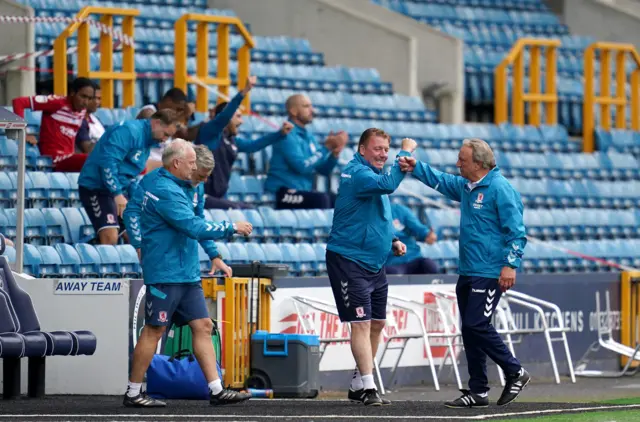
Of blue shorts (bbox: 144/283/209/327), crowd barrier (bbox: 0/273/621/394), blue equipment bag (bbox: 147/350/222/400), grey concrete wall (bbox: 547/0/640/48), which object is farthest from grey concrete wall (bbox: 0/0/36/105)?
grey concrete wall (bbox: 547/0/640/48)

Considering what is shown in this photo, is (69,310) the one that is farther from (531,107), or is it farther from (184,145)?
(531,107)

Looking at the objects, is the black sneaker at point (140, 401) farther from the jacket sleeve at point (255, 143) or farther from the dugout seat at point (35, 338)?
the jacket sleeve at point (255, 143)

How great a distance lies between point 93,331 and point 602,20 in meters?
15.6

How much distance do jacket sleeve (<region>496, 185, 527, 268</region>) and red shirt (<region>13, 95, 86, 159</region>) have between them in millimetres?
5937

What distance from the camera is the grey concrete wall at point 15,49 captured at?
17688 millimetres

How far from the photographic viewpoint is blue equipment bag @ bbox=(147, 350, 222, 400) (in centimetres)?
1177

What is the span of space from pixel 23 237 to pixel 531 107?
35.1 ft

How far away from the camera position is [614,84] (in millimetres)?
25016

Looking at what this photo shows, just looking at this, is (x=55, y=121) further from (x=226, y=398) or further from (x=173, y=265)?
(x=226, y=398)

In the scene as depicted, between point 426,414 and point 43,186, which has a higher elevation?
point 43,186

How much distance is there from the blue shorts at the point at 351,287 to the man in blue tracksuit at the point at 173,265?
2.83 ft

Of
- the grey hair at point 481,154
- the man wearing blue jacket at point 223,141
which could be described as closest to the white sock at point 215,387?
the grey hair at point 481,154

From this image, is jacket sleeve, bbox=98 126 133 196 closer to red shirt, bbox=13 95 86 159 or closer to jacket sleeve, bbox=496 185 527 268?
red shirt, bbox=13 95 86 159

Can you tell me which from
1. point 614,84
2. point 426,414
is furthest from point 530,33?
point 426,414
